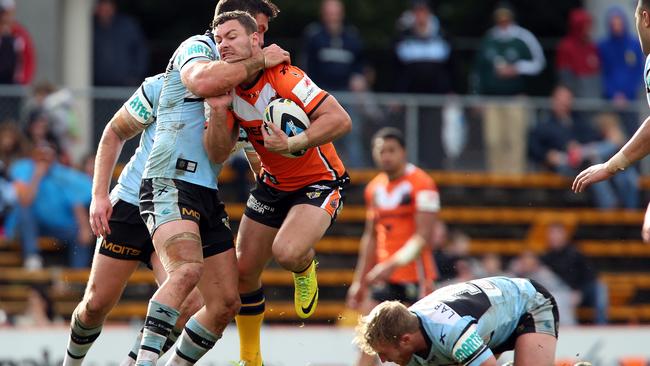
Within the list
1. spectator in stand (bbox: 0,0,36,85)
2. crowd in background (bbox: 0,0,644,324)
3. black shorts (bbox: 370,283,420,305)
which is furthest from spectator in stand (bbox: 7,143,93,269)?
black shorts (bbox: 370,283,420,305)

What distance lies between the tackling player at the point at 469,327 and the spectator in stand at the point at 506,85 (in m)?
8.14

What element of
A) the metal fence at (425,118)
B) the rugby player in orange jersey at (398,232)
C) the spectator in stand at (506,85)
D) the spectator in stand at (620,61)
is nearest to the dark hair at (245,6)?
the rugby player in orange jersey at (398,232)

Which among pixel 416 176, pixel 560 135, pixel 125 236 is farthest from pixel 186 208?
pixel 560 135

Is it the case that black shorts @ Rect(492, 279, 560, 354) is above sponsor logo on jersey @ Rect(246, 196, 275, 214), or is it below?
below

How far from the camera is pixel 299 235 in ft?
29.2

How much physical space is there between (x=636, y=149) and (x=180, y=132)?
9.43ft

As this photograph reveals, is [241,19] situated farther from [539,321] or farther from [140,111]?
[539,321]

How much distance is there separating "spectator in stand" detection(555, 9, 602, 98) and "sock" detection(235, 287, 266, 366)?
10316 millimetres

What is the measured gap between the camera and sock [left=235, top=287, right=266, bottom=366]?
9.48m

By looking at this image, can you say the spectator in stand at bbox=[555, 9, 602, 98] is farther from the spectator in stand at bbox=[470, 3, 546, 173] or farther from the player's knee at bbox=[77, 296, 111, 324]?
the player's knee at bbox=[77, 296, 111, 324]

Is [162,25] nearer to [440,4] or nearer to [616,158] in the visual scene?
[440,4]

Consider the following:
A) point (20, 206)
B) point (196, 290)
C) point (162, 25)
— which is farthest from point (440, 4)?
point (196, 290)

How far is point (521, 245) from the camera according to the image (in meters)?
17.8

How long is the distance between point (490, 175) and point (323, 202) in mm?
9084
